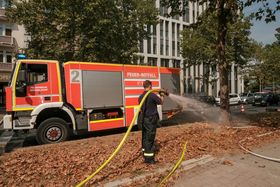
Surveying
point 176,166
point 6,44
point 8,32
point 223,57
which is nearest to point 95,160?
point 176,166

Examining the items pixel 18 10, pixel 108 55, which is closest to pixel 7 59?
pixel 18 10

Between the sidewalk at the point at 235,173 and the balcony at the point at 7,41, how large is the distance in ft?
109

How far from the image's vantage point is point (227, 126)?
10.3 metres

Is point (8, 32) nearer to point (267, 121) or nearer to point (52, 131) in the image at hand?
point (52, 131)

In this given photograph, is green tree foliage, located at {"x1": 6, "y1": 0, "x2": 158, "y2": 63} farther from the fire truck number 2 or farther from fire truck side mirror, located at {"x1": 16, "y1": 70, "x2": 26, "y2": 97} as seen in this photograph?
fire truck side mirror, located at {"x1": 16, "y1": 70, "x2": 26, "y2": 97}

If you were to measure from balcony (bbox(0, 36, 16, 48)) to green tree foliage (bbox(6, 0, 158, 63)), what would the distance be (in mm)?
14304

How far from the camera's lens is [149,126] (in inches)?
245

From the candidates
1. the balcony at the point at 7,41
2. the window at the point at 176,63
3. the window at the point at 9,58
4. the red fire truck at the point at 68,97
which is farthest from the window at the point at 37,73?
the window at the point at 176,63

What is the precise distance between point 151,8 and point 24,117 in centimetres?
→ 1714

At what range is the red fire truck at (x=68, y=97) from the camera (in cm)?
929

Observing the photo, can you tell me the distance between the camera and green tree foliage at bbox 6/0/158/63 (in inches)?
768

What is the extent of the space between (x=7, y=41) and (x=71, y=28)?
18.1m

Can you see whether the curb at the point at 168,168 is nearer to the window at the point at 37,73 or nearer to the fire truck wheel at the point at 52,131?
the fire truck wheel at the point at 52,131

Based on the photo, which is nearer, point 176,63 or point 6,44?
point 6,44
